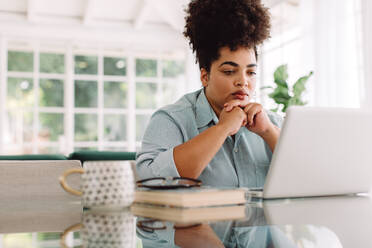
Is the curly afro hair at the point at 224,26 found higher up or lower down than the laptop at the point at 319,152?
higher up

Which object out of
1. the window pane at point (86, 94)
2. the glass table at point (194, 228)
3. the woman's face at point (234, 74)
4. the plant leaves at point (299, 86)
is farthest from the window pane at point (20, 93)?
the glass table at point (194, 228)

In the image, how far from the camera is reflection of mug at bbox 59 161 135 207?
2.18 ft

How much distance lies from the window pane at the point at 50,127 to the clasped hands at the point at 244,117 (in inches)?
243

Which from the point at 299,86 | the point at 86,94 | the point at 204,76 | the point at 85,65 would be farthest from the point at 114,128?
the point at 204,76

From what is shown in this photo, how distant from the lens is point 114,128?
7.34 metres

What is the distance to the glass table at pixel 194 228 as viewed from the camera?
0.50 m

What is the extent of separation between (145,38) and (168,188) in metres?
6.98

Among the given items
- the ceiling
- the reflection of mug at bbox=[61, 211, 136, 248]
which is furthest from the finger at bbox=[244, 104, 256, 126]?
the ceiling

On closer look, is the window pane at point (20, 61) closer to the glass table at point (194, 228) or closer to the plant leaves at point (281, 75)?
the plant leaves at point (281, 75)

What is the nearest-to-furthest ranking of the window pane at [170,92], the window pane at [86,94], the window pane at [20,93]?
the window pane at [20,93], the window pane at [86,94], the window pane at [170,92]

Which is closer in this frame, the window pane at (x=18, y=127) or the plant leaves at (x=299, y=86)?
the plant leaves at (x=299, y=86)

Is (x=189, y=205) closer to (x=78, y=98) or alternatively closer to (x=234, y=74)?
(x=234, y=74)

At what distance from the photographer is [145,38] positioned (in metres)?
7.56

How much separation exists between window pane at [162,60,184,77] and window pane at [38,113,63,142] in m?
2.07
